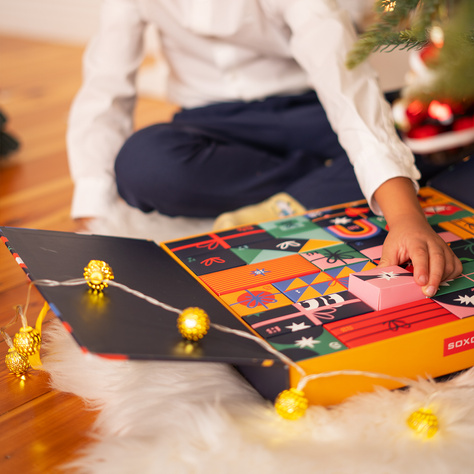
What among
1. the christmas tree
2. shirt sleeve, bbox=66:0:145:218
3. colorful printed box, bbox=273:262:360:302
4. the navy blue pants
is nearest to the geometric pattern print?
colorful printed box, bbox=273:262:360:302

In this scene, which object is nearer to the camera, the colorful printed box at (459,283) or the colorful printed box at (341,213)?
the colorful printed box at (459,283)

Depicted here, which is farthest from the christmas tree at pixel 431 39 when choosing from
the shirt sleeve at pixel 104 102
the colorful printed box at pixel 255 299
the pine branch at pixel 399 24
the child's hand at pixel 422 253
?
the shirt sleeve at pixel 104 102

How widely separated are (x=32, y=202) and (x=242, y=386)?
0.84 m

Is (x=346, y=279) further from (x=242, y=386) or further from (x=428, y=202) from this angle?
(x=428, y=202)

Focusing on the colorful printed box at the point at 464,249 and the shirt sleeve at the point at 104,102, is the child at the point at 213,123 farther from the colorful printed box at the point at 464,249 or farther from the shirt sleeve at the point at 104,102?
the colorful printed box at the point at 464,249

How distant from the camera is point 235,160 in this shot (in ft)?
3.71

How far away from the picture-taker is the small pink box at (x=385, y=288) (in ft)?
2.19

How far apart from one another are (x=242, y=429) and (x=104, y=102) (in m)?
0.76

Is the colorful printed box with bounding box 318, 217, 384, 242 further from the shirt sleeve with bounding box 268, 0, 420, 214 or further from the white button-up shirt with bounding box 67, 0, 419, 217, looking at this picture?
the white button-up shirt with bounding box 67, 0, 419, 217

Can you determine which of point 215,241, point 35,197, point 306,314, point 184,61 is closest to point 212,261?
point 215,241

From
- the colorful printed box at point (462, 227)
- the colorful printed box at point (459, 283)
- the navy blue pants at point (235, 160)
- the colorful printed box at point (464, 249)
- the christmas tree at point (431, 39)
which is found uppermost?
the christmas tree at point (431, 39)

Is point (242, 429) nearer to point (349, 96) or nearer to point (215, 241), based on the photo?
point (215, 241)

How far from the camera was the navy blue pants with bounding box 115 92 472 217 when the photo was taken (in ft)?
3.54

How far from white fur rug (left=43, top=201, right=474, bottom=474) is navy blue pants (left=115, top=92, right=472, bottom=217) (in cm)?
45
